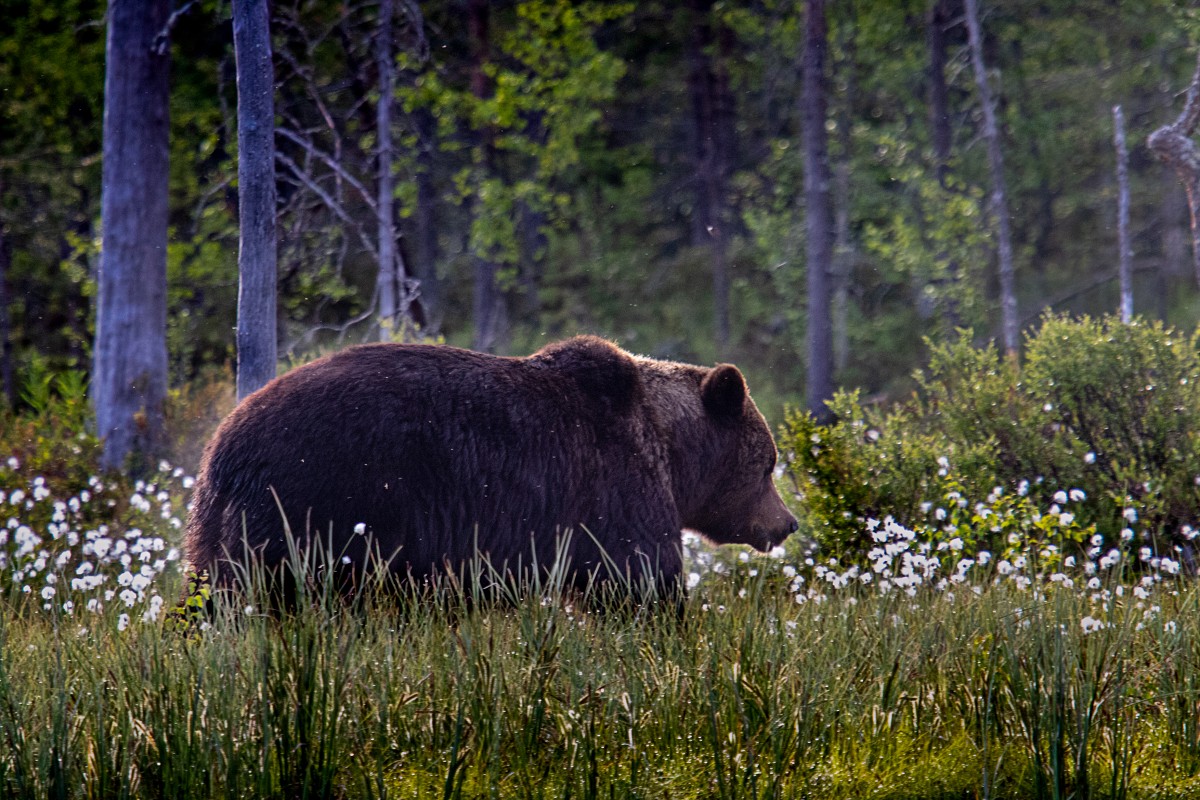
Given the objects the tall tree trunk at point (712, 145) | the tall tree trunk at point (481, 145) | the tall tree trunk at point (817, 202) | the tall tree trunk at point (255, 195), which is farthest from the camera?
the tall tree trunk at point (712, 145)

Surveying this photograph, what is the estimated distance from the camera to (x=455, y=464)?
5398 mm

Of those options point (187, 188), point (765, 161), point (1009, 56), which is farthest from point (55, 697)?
point (1009, 56)

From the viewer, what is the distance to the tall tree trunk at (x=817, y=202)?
17.2 m

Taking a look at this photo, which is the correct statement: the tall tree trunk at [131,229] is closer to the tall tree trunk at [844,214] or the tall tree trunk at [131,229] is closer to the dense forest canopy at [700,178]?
the dense forest canopy at [700,178]

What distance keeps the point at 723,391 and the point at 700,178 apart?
20.2 meters

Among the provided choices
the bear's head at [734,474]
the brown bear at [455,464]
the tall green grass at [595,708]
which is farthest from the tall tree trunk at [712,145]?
the tall green grass at [595,708]

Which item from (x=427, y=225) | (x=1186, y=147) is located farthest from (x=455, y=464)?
(x=427, y=225)

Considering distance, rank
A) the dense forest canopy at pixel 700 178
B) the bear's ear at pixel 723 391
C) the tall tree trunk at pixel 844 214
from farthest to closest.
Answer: the tall tree trunk at pixel 844 214 < the dense forest canopy at pixel 700 178 < the bear's ear at pixel 723 391

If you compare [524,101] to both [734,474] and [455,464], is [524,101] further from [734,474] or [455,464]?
[455,464]

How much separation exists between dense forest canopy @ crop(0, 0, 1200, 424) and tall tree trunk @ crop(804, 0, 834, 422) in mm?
2905

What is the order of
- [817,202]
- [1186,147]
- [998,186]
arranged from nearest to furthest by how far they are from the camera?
[1186,147], [817,202], [998,186]

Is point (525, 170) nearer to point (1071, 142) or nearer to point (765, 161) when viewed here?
point (765, 161)

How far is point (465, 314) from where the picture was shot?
28.4 meters

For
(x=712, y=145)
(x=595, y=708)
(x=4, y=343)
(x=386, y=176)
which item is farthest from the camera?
(x=712, y=145)
